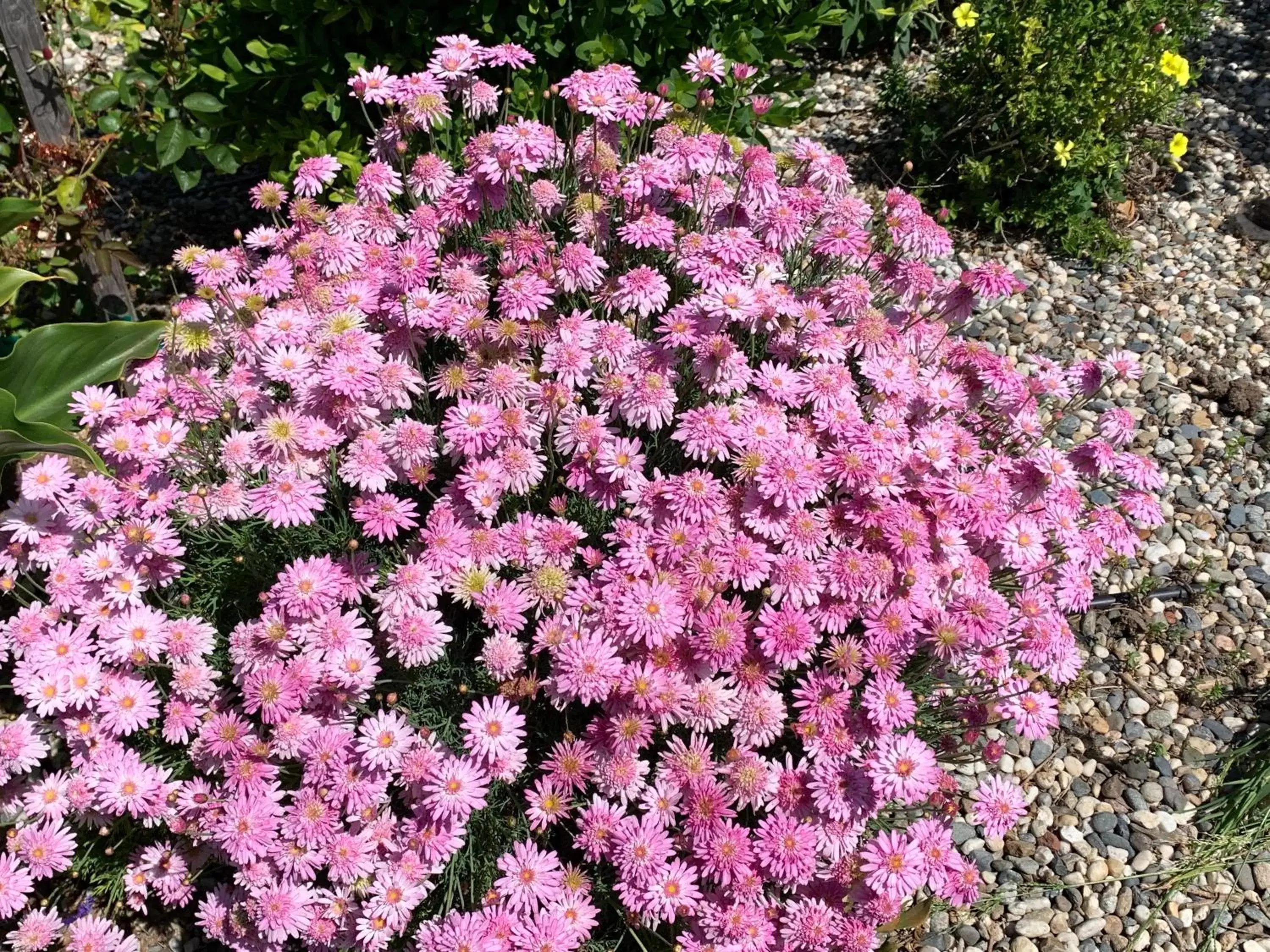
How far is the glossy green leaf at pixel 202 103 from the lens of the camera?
3072 mm

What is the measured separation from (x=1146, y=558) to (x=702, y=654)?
189 centimetres

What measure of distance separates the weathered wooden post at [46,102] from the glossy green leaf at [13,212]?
439mm

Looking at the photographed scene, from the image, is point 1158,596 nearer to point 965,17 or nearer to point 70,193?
point 965,17

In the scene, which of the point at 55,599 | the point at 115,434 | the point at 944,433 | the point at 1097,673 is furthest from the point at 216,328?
the point at 1097,673

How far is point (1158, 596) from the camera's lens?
2998 millimetres

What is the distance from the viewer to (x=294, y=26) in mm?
3123

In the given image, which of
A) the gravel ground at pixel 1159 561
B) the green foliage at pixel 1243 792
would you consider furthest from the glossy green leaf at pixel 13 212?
the green foliage at pixel 1243 792

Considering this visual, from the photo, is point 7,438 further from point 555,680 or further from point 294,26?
point 294,26

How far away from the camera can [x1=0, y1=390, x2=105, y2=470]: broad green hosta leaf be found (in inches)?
84.0

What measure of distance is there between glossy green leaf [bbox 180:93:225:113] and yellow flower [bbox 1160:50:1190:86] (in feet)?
11.8

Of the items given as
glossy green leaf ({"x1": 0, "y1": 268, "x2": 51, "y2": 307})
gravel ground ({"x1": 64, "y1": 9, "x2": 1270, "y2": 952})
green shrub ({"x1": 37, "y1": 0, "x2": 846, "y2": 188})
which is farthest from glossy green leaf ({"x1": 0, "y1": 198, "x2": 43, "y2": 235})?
gravel ground ({"x1": 64, "y1": 9, "x2": 1270, "y2": 952})

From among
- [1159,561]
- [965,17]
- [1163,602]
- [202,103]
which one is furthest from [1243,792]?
[202,103]

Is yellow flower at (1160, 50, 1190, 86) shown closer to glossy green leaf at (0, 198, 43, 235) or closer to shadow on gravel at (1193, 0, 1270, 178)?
shadow on gravel at (1193, 0, 1270, 178)

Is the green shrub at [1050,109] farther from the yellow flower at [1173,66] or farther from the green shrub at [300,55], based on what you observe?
the green shrub at [300,55]
